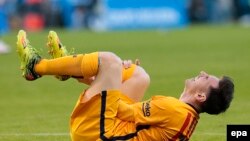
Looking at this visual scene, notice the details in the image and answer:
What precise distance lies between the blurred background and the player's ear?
1.33 meters

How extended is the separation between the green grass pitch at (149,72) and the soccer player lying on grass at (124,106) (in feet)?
4.29

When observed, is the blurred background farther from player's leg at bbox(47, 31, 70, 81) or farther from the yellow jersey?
the yellow jersey

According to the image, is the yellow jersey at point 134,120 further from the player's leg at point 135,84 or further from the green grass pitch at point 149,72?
the green grass pitch at point 149,72

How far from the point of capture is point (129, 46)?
23.8 m

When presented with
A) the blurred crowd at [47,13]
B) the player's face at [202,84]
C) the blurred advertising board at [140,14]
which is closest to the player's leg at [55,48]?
the player's face at [202,84]

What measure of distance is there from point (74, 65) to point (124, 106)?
618 millimetres

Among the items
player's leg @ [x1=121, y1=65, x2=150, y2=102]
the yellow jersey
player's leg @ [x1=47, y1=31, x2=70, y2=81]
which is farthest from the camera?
player's leg @ [x1=47, y1=31, x2=70, y2=81]

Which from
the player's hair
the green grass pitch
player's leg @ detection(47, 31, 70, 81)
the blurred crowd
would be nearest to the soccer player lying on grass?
the player's hair

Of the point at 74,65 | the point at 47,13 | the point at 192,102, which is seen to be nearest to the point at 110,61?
the point at 74,65

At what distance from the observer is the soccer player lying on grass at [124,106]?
785 cm

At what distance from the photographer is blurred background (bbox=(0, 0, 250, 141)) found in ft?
35.8

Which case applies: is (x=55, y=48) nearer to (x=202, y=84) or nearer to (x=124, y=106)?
(x=124, y=106)

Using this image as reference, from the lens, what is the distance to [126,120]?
804 cm

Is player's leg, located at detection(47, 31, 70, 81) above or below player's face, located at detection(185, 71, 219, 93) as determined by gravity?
above
